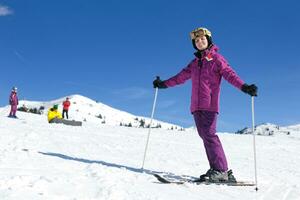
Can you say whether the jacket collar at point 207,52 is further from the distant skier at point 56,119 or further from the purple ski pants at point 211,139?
the distant skier at point 56,119

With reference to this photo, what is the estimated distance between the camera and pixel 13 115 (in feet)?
89.9

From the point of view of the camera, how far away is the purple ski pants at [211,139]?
693 centimetres

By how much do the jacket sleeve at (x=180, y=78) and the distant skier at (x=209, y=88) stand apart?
30cm

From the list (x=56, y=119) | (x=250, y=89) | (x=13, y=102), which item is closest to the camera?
(x=250, y=89)

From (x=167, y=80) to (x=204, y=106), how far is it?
1276 mm

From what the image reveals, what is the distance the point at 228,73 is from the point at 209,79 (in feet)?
0.97

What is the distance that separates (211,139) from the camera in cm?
701

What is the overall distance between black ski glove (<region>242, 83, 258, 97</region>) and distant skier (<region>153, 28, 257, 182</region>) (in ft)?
0.05

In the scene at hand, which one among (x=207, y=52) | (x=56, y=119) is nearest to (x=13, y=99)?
(x=56, y=119)

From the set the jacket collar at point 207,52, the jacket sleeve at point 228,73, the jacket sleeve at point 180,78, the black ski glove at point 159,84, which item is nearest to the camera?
the jacket sleeve at point 228,73

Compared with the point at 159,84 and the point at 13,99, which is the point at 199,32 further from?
the point at 13,99

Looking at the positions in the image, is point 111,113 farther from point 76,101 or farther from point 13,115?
point 13,115

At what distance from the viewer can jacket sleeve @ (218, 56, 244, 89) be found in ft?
22.7

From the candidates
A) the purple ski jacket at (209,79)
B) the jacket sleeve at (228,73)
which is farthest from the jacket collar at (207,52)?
the jacket sleeve at (228,73)
